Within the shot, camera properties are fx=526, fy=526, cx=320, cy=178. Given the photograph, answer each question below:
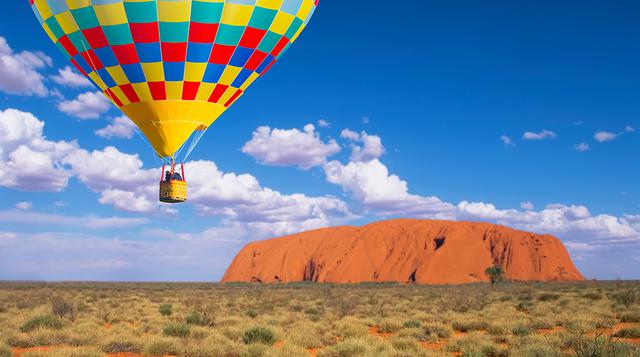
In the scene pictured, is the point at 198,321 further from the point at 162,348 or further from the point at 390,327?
the point at 390,327

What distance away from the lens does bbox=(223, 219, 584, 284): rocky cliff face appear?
345ft

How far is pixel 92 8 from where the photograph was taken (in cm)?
1474

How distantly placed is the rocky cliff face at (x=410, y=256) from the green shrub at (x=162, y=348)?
9124cm

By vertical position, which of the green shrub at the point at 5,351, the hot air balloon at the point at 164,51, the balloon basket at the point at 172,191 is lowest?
the green shrub at the point at 5,351

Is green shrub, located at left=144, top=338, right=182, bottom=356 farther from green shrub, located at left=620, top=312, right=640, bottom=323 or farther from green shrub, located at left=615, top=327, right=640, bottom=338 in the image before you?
green shrub, located at left=620, top=312, right=640, bottom=323

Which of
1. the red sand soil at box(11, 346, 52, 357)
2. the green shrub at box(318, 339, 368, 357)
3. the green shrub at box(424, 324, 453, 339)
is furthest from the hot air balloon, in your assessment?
the green shrub at box(424, 324, 453, 339)

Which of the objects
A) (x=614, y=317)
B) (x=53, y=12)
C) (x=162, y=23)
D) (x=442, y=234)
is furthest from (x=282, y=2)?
(x=442, y=234)

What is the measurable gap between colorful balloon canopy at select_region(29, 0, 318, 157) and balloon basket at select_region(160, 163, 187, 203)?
3.31ft

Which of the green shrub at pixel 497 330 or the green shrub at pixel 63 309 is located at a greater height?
the green shrub at pixel 63 309

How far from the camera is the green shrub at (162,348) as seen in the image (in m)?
12.9

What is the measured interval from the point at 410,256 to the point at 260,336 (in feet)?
331

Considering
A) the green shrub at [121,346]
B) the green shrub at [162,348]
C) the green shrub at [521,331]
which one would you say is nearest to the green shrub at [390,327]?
the green shrub at [521,331]

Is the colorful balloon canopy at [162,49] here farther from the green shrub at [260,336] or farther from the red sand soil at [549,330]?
the red sand soil at [549,330]

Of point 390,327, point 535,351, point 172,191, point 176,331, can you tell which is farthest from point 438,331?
point 172,191
